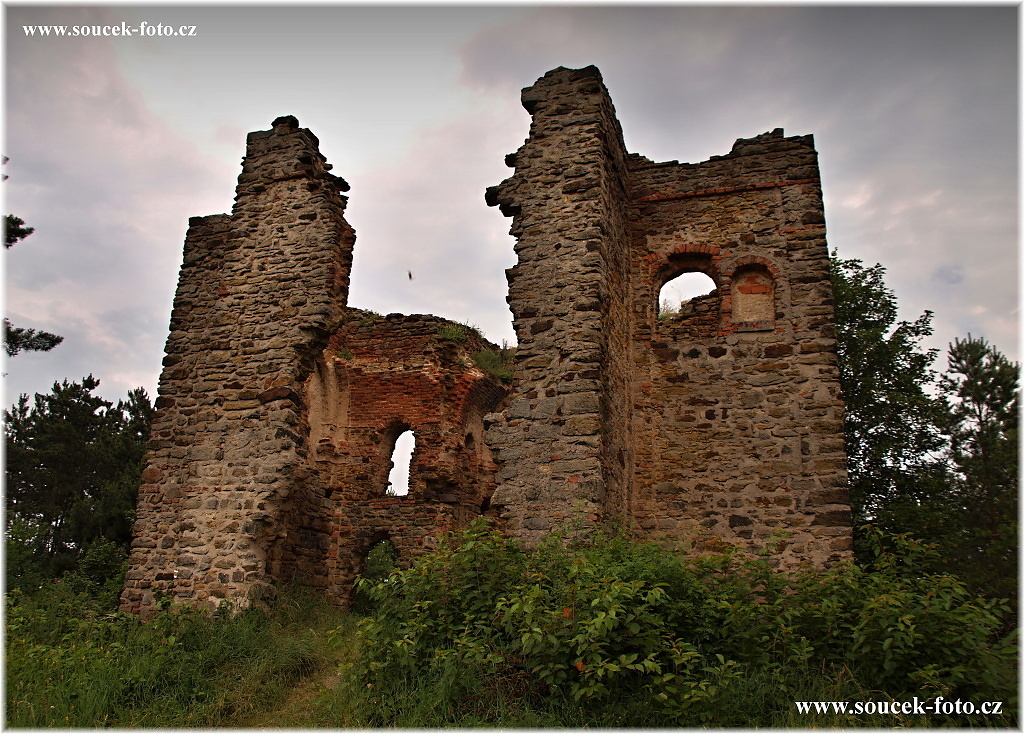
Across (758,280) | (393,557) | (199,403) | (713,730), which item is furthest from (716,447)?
(393,557)

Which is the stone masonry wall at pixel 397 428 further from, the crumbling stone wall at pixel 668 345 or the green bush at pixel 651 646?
the green bush at pixel 651 646

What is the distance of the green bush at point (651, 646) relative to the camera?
4.89 meters

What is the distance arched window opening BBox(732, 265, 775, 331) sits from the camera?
345 inches

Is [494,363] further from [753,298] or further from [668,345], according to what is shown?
[753,298]

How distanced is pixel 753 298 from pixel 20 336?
10.6m

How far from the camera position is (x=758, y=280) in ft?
29.6

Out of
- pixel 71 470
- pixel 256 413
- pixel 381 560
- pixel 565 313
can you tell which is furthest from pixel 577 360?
pixel 71 470

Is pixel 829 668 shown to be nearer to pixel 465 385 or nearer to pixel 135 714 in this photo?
pixel 135 714

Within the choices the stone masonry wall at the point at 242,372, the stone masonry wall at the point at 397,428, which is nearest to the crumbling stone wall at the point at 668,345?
the stone masonry wall at the point at 242,372

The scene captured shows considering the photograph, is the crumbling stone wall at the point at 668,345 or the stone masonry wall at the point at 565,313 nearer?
the stone masonry wall at the point at 565,313

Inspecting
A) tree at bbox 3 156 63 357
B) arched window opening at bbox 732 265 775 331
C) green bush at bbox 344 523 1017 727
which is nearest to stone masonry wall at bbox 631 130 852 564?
arched window opening at bbox 732 265 775 331

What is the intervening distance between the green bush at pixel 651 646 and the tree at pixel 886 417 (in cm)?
693

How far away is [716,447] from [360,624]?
4504 mm

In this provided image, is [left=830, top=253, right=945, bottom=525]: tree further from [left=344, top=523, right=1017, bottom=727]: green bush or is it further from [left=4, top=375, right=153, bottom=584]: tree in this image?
[left=4, top=375, right=153, bottom=584]: tree
